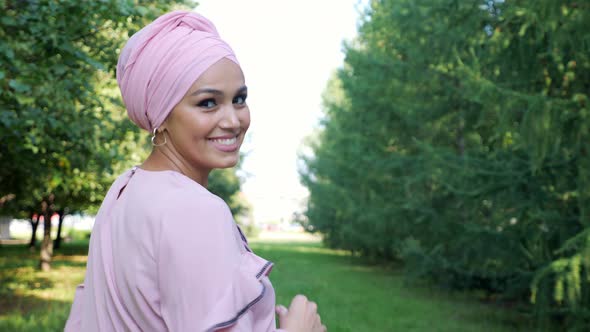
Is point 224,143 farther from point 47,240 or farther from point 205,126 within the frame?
point 47,240

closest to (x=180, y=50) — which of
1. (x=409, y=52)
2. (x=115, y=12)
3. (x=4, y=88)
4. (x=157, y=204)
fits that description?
(x=157, y=204)

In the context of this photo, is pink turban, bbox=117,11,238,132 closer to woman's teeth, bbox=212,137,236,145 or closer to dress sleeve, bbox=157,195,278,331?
woman's teeth, bbox=212,137,236,145

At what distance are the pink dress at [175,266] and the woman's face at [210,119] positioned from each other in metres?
0.10

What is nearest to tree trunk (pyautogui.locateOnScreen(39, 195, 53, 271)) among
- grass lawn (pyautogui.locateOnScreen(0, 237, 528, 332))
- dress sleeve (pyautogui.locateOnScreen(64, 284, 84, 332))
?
grass lawn (pyautogui.locateOnScreen(0, 237, 528, 332))

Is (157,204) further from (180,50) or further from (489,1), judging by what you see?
(489,1)

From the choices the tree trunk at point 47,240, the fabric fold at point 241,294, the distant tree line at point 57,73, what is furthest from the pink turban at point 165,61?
the tree trunk at point 47,240

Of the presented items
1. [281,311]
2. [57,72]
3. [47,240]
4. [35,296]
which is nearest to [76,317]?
[281,311]

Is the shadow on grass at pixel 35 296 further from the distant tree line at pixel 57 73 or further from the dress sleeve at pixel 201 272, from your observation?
the dress sleeve at pixel 201 272

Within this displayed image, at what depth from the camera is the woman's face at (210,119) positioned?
4.98 ft

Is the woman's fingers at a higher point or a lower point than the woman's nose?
lower

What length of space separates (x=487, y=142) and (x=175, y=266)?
12.7m

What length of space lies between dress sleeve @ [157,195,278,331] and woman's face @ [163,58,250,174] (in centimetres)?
22

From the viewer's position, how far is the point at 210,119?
1543 mm

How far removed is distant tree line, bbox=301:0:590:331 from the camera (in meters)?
7.64
